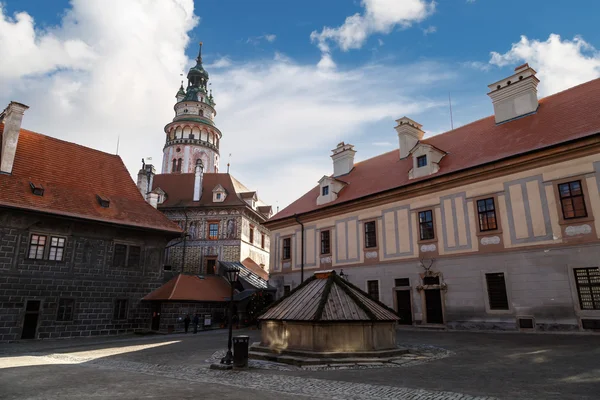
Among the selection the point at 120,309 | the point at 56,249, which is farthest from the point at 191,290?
the point at 56,249

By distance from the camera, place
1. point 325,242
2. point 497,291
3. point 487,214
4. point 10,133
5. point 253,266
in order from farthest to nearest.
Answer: point 253,266, point 325,242, point 10,133, point 487,214, point 497,291

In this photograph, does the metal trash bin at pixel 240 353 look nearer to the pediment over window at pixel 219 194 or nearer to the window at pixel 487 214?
the window at pixel 487 214

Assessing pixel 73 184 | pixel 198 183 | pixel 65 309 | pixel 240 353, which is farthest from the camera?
pixel 198 183

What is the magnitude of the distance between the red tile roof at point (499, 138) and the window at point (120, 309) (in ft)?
43.9

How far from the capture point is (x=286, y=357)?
1144cm

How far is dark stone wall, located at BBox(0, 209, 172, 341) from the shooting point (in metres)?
20.6

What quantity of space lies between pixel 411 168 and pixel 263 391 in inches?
721

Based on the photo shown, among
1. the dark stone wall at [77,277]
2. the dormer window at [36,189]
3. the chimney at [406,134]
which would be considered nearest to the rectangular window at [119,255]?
the dark stone wall at [77,277]

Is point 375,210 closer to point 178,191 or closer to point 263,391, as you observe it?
point 263,391

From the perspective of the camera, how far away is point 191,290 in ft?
86.8

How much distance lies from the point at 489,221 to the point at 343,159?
13488 mm

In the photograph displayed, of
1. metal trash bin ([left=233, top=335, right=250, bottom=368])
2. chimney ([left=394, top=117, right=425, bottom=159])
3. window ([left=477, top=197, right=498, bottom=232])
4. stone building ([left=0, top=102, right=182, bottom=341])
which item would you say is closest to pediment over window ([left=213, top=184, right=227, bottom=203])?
stone building ([left=0, top=102, right=182, bottom=341])

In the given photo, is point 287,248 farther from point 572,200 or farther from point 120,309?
point 572,200

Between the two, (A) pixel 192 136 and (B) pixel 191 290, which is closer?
(B) pixel 191 290
